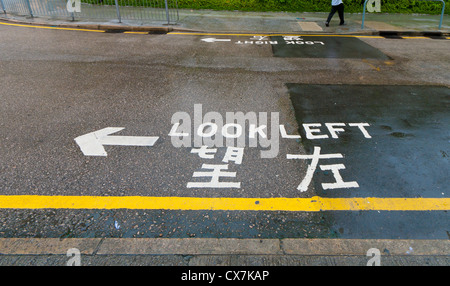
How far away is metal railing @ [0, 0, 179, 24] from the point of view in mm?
12641

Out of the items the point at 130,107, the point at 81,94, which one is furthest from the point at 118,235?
the point at 81,94

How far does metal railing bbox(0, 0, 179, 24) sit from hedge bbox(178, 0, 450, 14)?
6.02ft

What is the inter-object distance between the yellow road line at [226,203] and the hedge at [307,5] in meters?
13.5

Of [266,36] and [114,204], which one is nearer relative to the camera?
[114,204]

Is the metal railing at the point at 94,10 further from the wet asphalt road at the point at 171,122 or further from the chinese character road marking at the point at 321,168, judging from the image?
the chinese character road marking at the point at 321,168

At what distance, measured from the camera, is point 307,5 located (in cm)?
1498

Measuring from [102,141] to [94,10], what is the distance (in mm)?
12087

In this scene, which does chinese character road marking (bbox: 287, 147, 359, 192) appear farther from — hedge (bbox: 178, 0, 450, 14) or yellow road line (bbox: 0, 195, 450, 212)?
hedge (bbox: 178, 0, 450, 14)

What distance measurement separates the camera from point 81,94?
576cm

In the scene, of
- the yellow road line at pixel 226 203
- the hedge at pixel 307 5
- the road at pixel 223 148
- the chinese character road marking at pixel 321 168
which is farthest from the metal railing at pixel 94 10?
the yellow road line at pixel 226 203

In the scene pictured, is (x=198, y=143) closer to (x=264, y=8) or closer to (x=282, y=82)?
(x=282, y=82)
